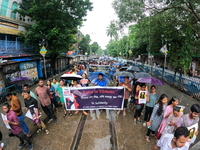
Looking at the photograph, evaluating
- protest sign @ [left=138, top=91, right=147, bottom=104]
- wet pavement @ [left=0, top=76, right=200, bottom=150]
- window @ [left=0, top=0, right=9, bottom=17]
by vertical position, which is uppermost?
window @ [left=0, top=0, right=9, bottom=17]

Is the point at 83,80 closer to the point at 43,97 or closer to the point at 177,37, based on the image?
the point at 43,97

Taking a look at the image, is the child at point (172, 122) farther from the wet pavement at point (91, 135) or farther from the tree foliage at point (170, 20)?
the tree foliage at point (170, 20)

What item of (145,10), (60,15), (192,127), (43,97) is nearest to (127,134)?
(192,127)

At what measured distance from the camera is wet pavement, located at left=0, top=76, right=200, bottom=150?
375 centimetres

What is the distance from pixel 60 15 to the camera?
13.3 m

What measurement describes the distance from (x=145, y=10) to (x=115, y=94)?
721cm

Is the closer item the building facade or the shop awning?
the shop awning

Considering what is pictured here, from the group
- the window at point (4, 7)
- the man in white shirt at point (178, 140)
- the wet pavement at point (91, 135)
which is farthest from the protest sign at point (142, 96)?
the window at point (4, 7)

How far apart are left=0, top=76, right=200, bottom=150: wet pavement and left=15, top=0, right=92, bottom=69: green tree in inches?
384

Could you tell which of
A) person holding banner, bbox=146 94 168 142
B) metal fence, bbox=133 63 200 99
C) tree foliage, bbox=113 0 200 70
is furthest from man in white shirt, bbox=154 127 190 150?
metal fence, bbox=133 63 200 99

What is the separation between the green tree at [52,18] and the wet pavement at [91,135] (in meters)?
9.74

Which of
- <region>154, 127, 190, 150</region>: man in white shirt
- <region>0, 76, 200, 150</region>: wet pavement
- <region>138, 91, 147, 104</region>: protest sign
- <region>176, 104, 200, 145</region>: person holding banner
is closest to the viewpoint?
<region>154, 127, 190, 150</region>: man in white shirt

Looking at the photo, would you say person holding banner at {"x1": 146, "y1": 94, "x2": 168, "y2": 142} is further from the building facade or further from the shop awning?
the shop awning

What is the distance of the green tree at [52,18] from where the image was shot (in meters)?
12.1
